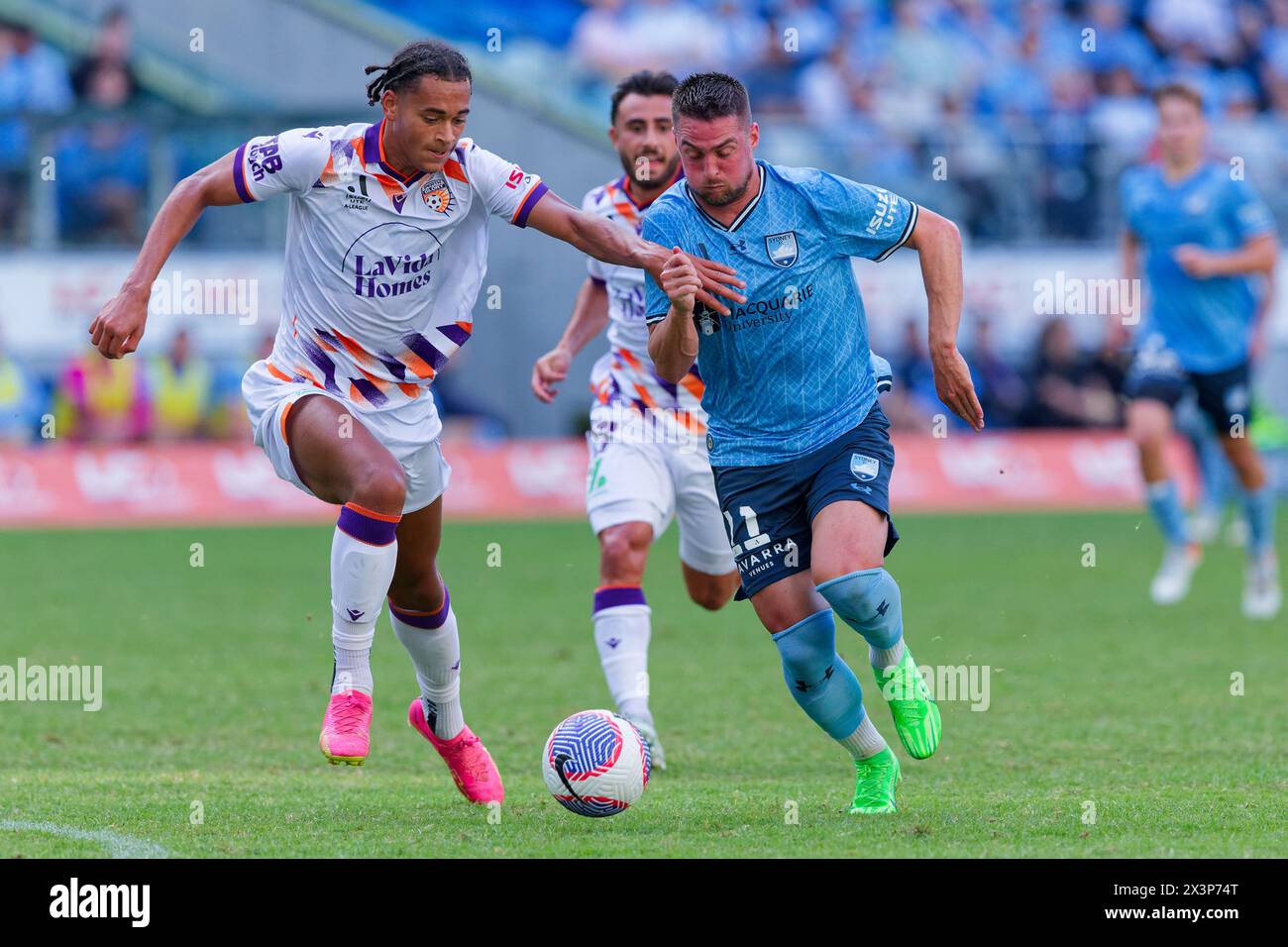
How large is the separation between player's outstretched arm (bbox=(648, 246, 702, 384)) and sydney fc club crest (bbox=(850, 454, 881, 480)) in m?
0.64

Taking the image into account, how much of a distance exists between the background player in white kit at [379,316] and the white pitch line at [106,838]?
63cm

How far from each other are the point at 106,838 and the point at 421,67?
265 cm

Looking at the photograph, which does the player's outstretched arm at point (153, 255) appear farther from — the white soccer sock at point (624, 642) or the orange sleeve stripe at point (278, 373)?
the white soccer sock at point (624, 642)

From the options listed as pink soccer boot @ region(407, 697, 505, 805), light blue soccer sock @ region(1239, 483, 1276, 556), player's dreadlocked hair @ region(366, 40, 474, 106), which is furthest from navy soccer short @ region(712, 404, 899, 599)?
light blue soccer sock @ region(1239, 483, 1276, 556)

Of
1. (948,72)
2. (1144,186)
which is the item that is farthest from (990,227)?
(1144,186)


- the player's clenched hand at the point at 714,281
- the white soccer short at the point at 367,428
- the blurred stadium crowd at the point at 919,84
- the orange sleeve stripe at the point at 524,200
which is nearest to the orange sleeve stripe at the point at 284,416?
the white soccer short at the point at 367,428

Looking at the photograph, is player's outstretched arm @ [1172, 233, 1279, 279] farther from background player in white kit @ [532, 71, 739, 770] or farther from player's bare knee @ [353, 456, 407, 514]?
player's bare knee @ [353, 456, 407, 514]

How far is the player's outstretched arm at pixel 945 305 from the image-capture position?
5977mm

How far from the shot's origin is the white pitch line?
546 centimetres

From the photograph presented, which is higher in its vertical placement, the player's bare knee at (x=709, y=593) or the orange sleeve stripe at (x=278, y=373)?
the orange sleeve stripe at (x=278, y=373)
